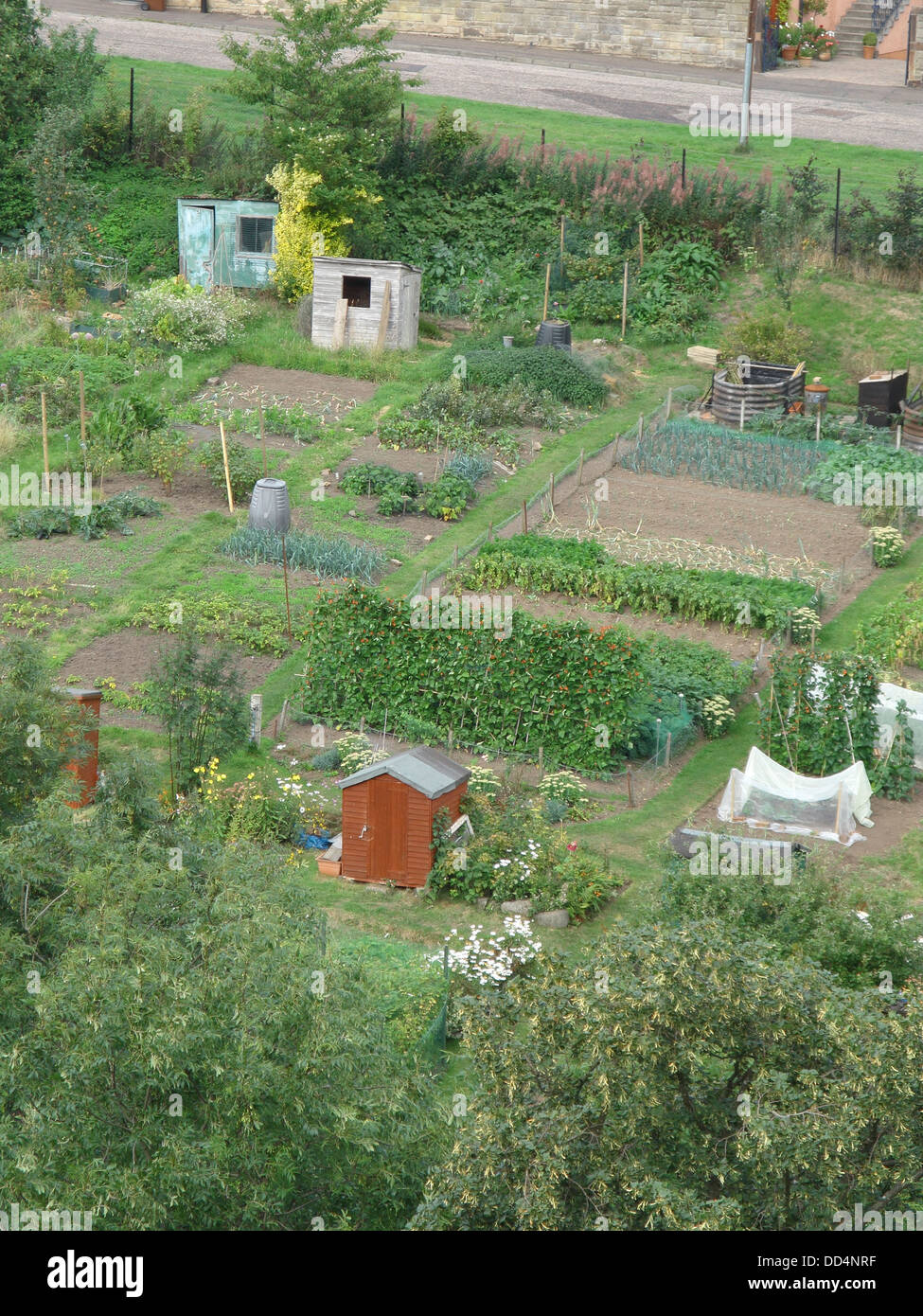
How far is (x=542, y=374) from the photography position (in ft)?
104

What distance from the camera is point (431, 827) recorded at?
57.7 feet

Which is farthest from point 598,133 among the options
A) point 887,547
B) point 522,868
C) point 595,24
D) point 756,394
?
point 522,868

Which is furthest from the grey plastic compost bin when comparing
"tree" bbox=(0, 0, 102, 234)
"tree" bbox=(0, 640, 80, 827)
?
"tree" bbox=(0, 0, 102, 234)

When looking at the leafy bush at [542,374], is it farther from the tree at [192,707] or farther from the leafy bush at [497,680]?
the tree at [192,707]

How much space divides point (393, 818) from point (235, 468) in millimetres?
11081

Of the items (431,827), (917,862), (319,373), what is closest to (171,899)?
(431,827)

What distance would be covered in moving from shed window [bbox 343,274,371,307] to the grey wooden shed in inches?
3.9

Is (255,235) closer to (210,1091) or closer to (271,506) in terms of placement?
(271,506)

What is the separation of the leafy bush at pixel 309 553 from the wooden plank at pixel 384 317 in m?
9.04

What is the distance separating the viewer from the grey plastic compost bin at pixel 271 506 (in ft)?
83.8

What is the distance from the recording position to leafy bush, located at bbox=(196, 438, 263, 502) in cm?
2733

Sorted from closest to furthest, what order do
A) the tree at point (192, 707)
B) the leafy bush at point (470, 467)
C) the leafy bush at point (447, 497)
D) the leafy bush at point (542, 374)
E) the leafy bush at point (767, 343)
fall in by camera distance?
1. the tree at point (192, 707)
2. the leafy bush at point (447, 497)
3. the leafy bush at point (470, 467)
4. the leafy bush at point (542, 374)
5. the leafy bush at point (767, 343)

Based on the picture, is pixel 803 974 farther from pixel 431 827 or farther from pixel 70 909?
pixel 431 827

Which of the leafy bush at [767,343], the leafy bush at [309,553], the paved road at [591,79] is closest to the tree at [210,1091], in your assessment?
the leafy bush at [309,553]
